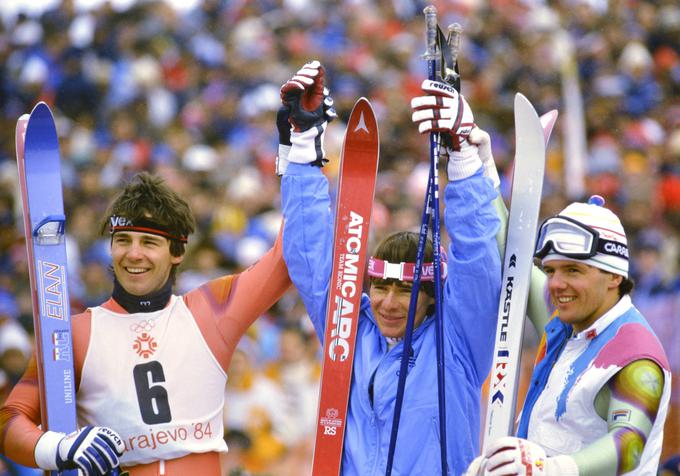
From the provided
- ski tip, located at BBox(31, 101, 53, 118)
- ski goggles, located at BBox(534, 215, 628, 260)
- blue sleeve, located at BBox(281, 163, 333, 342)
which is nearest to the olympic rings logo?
blue sleeve, located at BBox(281, 163, 333, 342)

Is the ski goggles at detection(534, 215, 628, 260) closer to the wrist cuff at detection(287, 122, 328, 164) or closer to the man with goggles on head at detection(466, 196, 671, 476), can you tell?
the man with goggles on head at detection(466, 196, 671, 476)

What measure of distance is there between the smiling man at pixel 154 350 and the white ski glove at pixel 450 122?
2.61 ft

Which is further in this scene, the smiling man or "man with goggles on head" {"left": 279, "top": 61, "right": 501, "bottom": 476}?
the smiling man

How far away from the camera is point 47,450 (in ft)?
13.5

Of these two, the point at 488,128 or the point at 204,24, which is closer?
the point at 488,128

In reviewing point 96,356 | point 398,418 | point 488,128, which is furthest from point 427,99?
point 488,128

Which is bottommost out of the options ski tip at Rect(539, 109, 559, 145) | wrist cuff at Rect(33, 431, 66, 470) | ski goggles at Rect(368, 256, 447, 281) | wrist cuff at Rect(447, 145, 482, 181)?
wrist cuff at Rect(33, 431, 66, 470)

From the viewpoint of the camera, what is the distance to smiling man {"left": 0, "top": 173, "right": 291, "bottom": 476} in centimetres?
425

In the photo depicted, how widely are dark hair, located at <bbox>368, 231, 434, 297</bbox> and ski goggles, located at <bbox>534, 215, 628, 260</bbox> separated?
0.50 m

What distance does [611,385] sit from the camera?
11.9ft

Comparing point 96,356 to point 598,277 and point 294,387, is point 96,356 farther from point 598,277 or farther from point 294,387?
point 294,387

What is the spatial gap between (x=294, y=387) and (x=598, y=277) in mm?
4207

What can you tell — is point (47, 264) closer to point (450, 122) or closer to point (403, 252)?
point (403, 252)

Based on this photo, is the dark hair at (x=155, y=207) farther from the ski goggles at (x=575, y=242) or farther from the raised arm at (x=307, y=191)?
the ski goggles at (x=575, y=242)
